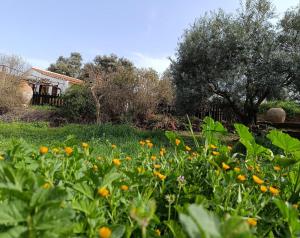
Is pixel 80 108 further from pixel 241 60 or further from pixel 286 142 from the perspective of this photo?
pixel 286 142

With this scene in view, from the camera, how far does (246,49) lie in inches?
383

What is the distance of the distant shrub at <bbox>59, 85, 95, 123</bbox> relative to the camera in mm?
13430

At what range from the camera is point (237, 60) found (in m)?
9.88

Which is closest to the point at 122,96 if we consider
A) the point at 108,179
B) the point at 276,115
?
the point at 276,115

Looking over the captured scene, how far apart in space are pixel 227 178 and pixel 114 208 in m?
0.46

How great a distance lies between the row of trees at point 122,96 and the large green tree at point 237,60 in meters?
2.32

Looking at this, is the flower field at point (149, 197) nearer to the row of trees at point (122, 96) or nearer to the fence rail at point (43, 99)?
the row of trees at point (122, 96)

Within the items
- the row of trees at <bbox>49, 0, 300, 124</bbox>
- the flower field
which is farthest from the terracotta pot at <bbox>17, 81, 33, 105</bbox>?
the flower field

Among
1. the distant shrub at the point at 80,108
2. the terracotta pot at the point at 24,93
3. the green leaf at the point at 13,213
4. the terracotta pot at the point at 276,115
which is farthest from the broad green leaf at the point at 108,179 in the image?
the terracotta pot at the point at 24,93

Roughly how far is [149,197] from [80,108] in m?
A: 12.5

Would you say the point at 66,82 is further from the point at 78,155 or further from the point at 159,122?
the point at 78,155

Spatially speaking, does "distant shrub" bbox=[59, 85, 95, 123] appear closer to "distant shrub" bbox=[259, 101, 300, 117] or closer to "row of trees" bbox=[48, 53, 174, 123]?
"row of trees" bbox=[48, 53, 174, 123]

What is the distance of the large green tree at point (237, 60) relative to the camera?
9594mm

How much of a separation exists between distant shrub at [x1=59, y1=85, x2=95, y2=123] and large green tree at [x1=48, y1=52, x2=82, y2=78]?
2863 centimetres
